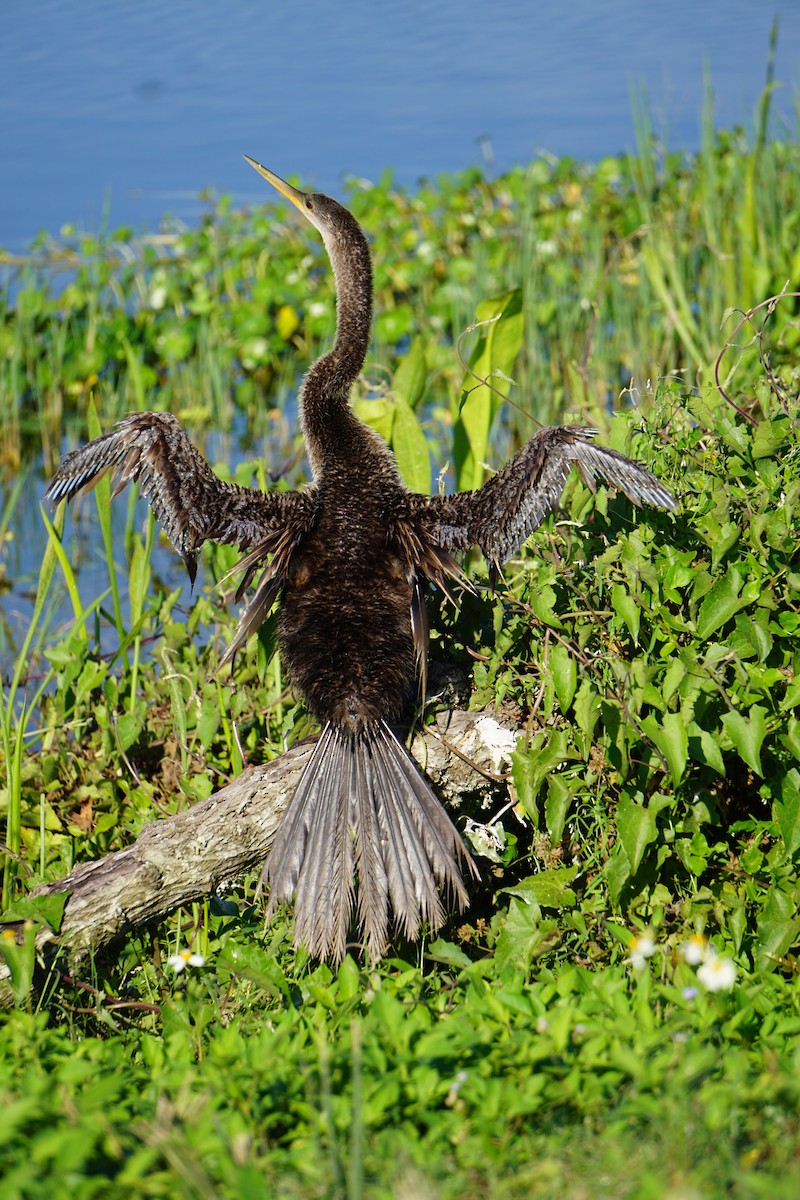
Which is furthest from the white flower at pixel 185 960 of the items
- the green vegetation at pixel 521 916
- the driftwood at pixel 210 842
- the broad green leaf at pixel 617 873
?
the broad green leaf at pixel 617 873

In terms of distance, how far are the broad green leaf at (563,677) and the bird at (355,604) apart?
0.29 meters

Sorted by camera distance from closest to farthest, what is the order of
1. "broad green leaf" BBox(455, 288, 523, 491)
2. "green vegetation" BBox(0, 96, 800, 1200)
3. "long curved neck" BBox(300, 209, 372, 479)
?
"green vegetation" BBox(0, 96, 800, 1200) < "long curved neck" BBox(300, 209, 372, 479) < "broad green leaf" BBox(455, 288, 523, 491)

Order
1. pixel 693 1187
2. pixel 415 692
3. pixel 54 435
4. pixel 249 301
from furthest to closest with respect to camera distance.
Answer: pixel 249 301, pixel 54 435, pixel 415 692, pixel 693 1187

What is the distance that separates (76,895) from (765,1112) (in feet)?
5.26

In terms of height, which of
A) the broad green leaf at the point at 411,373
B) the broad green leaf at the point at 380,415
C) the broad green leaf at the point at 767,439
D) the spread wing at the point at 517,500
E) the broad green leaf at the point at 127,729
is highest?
the broad green leaf at the point at 411,373

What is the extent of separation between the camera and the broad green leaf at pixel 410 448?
3.84m

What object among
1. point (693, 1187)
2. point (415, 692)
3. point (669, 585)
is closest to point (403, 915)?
Result: point (415, 692)

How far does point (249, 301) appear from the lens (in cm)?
752

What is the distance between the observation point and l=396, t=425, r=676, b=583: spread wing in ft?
8.54

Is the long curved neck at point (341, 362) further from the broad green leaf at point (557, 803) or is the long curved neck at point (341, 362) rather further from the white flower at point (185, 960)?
the white flower at point (185, 960)

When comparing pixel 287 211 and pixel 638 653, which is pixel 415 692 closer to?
pixel 638 653

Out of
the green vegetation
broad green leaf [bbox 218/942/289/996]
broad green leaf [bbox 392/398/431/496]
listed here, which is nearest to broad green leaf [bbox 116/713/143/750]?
the green vegetation

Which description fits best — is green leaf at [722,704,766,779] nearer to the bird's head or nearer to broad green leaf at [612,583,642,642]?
broad green leaf at [612,583,642,642]

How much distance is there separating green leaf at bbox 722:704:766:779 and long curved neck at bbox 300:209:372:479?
3.91 ft
